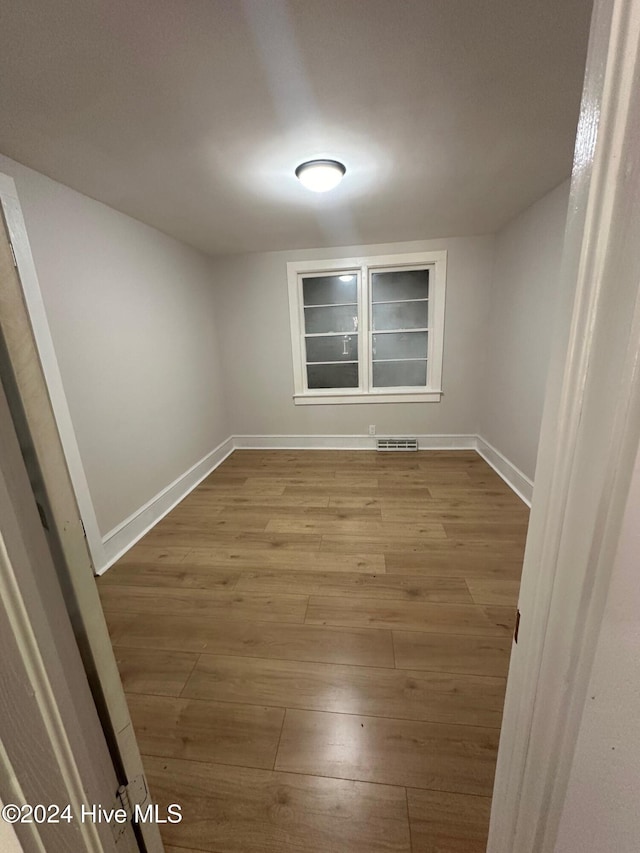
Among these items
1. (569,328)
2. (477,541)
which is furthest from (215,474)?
(569,328)

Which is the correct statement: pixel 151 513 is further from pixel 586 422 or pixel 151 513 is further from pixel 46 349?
pixel 586 422

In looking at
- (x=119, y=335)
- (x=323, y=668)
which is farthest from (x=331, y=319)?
(x=323, y=668)

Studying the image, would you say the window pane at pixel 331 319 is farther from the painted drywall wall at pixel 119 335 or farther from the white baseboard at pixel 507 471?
the white baseboard at pixel 507 471

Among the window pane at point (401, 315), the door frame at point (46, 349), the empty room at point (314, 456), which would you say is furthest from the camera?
the window pane at point (401, 315)

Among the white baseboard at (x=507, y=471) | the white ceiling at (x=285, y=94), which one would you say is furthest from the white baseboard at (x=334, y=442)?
the white ceiling at (x=285, y=94)

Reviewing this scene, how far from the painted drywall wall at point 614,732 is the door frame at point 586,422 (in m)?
0.01

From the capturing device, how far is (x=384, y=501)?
9.11 ft

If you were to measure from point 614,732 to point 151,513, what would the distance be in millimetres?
2815

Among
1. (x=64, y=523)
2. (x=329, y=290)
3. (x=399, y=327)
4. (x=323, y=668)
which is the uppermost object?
(x=329, y=290)

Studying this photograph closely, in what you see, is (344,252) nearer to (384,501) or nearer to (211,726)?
(384,501)

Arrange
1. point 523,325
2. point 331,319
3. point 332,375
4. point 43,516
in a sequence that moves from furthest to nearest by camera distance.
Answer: point 332,375
point 331,319
point 523,325
point 43,516

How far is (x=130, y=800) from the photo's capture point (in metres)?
0.70

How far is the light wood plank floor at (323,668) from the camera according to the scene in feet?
3.21

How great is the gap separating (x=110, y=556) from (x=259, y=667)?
1401 millimetres
